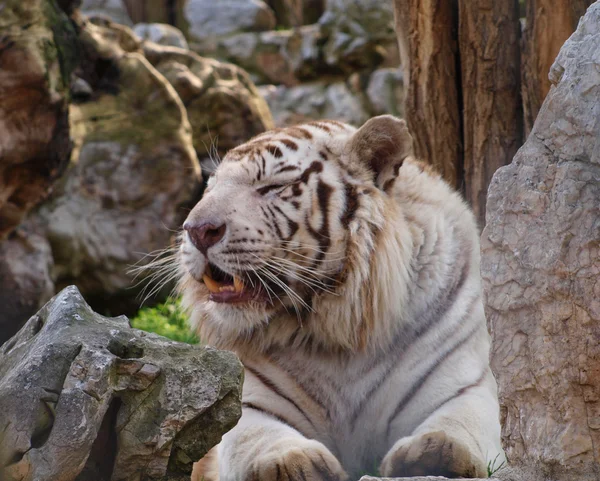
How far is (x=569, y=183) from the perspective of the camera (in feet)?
6.50

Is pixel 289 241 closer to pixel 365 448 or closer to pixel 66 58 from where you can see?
pixel 365 448

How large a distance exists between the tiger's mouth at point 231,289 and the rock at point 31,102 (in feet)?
8.17

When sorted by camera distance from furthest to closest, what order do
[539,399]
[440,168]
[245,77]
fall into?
[245,77] < [440,168] < [539,399]

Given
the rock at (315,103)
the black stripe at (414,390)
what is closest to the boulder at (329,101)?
the rock at (315,103)

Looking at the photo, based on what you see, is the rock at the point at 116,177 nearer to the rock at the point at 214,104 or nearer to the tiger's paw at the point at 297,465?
the rock at the point at 214,104

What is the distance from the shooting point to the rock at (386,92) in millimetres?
11688

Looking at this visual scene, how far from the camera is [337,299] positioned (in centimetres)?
308

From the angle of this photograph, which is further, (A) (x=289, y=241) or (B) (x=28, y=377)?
(A) (x=289, y=241)

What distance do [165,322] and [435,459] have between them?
348 centimetres

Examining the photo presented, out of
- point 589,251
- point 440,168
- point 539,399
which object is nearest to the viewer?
point 589,251

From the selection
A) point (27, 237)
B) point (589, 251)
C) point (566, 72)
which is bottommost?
point (27, 237)

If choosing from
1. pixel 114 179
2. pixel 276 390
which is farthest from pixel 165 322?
pixel 276 390

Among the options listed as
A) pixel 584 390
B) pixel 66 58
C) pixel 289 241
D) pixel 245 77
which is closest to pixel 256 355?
pixel 289 241

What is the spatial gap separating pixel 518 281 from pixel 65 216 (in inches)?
202
